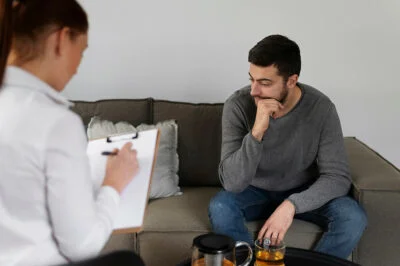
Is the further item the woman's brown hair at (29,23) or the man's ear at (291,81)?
the man's ear at (291,81)

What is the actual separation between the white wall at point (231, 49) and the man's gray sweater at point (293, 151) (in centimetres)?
64

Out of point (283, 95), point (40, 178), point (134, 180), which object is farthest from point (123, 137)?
point (283, 95)

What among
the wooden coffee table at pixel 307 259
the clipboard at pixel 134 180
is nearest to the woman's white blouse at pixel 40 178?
the clipboard at pixel 134 180

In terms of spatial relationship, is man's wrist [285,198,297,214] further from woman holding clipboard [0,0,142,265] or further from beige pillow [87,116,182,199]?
woman holding clipboard [0,0,142,265]

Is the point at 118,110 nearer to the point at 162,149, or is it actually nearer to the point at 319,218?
the point at 162,149

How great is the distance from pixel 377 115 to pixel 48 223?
221 centimetres

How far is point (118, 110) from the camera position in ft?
7.87

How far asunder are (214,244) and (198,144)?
107cm

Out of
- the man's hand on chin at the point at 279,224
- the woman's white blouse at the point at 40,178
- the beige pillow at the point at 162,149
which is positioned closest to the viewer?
the woman's white blouse at the point at 40,178

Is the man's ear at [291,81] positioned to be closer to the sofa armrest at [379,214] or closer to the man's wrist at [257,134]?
the man's wrist at [257,134]

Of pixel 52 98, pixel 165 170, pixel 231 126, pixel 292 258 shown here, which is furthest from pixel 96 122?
pixel 52 98

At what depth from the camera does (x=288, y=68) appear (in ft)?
6.31

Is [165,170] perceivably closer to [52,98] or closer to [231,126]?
[231,126]

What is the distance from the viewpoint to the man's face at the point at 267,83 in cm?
190
